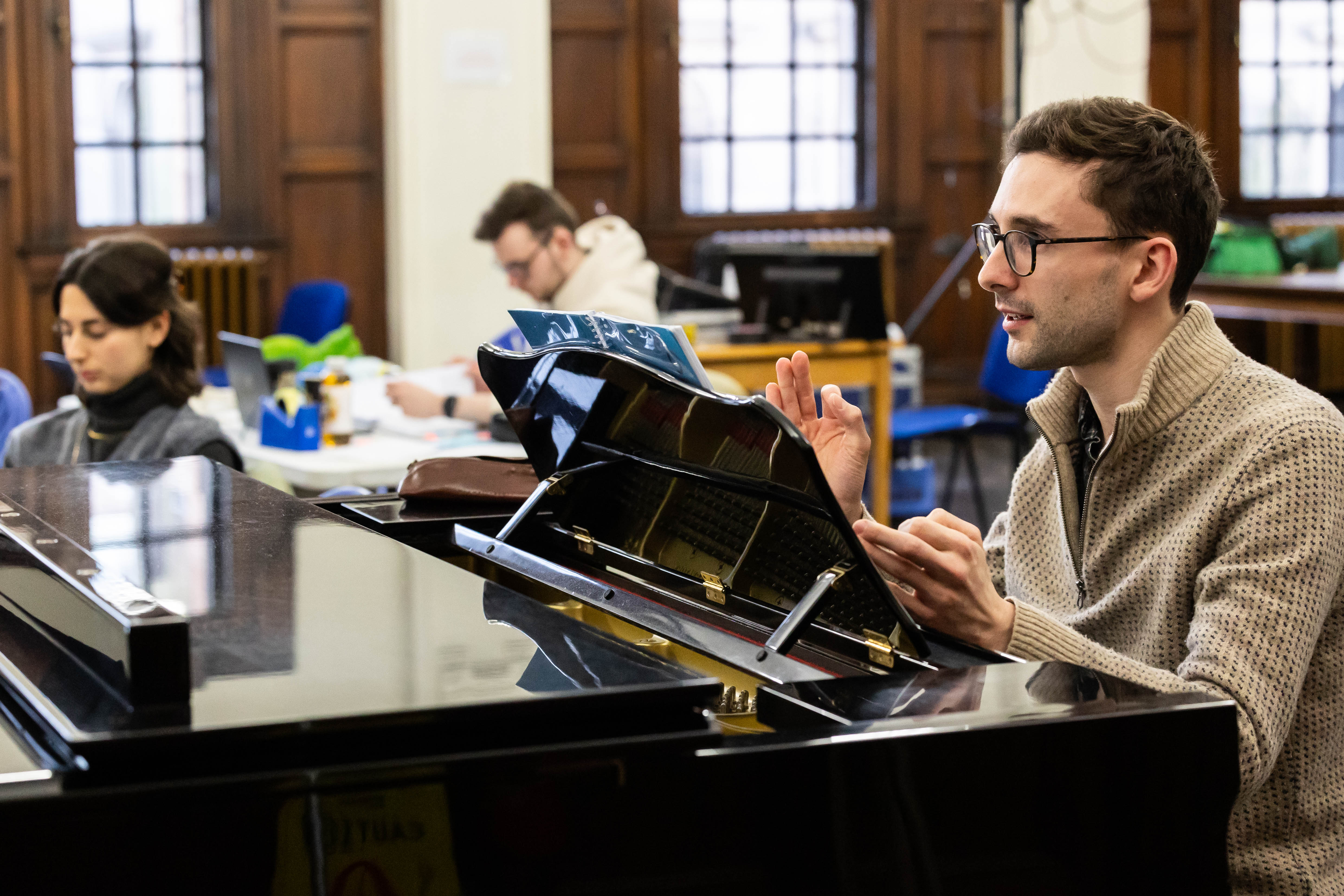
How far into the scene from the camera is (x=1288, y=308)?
257 inches

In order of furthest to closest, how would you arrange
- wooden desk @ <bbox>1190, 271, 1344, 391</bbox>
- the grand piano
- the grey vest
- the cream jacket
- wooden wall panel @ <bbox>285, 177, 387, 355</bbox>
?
1. wooden wall panel @ <bbox>285, 177, 387, 355</bbox>
2. wooden desk @ <bbox>1190, 271, 1344, 391</bbox>
3. the cream jacket
4. the grey vest
5. the grand piano

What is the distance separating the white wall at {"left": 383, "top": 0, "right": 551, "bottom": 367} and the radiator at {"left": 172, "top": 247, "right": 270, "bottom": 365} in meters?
0.69

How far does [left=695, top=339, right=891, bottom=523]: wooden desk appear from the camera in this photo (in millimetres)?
4891

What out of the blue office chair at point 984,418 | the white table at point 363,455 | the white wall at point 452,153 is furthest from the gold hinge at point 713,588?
the white wall at point 452,153

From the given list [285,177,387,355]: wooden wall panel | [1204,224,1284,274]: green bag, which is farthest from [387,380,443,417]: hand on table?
[1204,224,1284,274]: green bag

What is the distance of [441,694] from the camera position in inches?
39.8

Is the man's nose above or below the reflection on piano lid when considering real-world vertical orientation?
above

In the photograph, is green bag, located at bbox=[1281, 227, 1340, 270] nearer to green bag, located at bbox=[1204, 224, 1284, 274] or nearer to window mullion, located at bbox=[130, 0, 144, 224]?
green bag, located at bbox=[1204, 224, 1284, 274]

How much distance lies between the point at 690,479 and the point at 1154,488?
A: 0.49 metres

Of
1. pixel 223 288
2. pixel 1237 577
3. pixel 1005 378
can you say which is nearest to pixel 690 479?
pixel 1237 577

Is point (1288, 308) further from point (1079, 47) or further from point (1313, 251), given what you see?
point (1079, 47)

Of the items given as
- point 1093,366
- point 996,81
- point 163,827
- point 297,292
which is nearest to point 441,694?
point 163,827

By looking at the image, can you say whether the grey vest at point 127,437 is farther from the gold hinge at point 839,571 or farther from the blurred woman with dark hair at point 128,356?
the gold hinge at point 839,571

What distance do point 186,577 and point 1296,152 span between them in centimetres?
910
